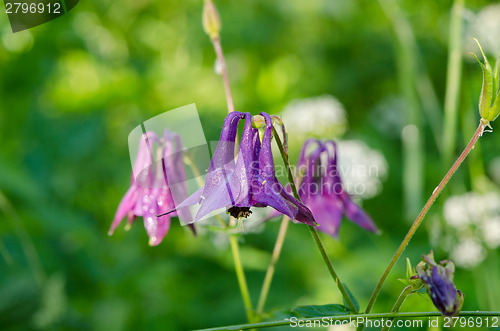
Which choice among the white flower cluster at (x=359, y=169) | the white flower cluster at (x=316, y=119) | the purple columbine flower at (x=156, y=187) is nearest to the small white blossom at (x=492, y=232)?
the white flower cluster at (x=359, y=169)

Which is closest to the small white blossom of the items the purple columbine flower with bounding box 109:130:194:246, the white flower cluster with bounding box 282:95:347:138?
the white flower cluster with bounding box 282:95:347:138

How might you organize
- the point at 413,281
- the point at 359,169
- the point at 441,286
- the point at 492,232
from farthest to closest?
the point at 359,169
the point at 492,232
the point at 413,281
the point at 441,286

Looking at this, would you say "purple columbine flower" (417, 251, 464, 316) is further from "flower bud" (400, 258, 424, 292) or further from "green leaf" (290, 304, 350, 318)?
"green leaf" (290, 304, 350, 318)

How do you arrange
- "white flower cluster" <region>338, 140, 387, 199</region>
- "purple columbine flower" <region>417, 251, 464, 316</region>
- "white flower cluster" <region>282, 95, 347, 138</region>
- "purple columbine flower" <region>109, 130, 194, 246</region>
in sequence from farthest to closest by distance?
"white flower cluster" <region>282, 95, 347, 138</region> → "white flower cluster" <region>338, 140, 387, 199</region> → "purple columbine flower" <region>109, 130, 194, 246</region> → "purple columbine flower" <region>417, 251, 464, 316</region>

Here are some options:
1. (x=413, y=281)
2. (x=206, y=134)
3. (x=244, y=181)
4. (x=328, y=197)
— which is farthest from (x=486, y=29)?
(x=244, y=181)

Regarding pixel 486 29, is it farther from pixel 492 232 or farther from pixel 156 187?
pixel 156 187

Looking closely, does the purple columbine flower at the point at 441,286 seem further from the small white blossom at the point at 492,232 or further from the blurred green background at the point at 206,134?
the small white blossom at the point at 492,232

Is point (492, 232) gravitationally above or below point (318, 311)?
below
